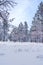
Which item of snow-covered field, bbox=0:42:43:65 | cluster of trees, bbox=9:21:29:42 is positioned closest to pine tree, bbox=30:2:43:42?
cluster of trees, bbox=9:21:29:42

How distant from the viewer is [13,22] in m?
2.61

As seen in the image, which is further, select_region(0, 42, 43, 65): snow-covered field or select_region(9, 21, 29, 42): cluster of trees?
select_region(9, 21, 29, 42): cluster of trees

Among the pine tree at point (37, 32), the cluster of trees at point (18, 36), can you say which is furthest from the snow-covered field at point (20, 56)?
the pine tree at point (37, 32)

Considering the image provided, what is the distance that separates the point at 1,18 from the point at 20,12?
314 millimetres

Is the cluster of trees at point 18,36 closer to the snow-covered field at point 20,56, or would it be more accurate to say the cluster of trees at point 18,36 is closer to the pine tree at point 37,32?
the pine tree at point 37,32

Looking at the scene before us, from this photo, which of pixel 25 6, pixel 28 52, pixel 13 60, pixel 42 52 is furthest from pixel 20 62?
pixel 25 6

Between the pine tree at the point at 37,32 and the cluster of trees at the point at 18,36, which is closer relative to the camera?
the cluster of trees at the point at 18,36

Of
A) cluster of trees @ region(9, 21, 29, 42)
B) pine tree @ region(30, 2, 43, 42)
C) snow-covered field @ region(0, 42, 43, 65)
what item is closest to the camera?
snow-covered field @ region(0, 42, 43, 65)

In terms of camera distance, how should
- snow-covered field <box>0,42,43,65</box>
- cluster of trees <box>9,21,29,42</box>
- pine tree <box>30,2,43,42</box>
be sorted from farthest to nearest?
pine tree <box>30,2,43,42</box> → cluster of trees <box>9,21,29,42</box> → snow-covered field <box>0,42,43,65</box>

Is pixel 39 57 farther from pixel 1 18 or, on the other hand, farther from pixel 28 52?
pixel 1 18

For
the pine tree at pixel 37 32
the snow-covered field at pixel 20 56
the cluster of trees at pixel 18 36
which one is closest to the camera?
the snow-covered field at pixel 20 56

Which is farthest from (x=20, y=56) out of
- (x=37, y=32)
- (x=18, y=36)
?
(x=37, y=32)

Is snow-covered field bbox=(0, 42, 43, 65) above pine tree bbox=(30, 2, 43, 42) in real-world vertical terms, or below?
below

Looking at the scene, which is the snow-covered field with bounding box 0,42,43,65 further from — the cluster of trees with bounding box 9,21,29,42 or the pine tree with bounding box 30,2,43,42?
the pine tree with bounding box 30,2,43,42
